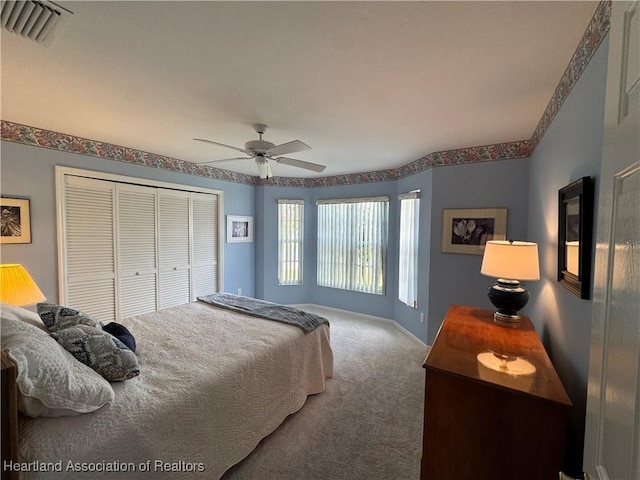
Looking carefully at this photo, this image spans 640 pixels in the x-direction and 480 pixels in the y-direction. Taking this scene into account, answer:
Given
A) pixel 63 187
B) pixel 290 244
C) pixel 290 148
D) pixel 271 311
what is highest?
pixel 290 148

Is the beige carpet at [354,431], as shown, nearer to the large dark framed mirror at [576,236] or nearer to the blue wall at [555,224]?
the blue wall at [555,224]

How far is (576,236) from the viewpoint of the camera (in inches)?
53.9

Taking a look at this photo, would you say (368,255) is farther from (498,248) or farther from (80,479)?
(80,479)

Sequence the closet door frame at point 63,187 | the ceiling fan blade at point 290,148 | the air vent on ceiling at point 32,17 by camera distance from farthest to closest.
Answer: the closet door frame at point 63,187 < the ceiling fan blade at point 290,148 < the air vent on ceiling at point 32,17

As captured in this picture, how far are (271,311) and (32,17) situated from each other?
2386 millimetres

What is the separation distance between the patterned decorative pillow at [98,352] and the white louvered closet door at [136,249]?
6.85 feet

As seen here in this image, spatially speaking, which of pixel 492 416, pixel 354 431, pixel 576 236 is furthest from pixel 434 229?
pixel 492 416

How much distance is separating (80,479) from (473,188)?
3686 millimetres

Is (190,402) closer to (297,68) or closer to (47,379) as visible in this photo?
(47,379)

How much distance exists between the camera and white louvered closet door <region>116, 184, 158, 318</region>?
10.9 ft

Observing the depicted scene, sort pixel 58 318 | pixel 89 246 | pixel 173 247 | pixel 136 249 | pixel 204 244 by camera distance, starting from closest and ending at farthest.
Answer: pixel 58 318 → pixel 89 246 → pixel 136 249 → pixel 173 247 → pixel 204 244

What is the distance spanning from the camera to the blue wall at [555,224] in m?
1.24

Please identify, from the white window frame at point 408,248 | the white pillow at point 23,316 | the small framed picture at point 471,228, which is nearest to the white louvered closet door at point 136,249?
the white pillow at point 23,316

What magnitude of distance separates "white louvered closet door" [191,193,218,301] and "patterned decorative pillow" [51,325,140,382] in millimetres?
2684
